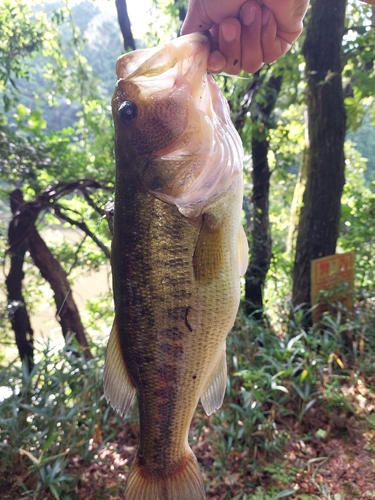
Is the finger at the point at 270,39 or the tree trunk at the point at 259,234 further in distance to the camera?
the tree trunk at the point at 259,234

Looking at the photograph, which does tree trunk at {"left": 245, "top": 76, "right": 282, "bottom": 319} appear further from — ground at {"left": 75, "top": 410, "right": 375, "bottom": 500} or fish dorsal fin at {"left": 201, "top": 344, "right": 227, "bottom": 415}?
fish dorsal fin at {"left": 201, "top": 344, "right": 227, "bottom": 415}

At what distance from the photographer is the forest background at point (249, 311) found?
2.65 meters

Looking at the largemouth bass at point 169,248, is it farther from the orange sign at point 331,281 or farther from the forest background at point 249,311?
the orange sign at point 331,281

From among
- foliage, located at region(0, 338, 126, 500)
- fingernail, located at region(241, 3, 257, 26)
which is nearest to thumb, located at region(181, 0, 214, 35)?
fingernail, located at region(241, 3, 257, 26)

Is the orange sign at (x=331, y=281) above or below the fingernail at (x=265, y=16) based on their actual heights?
below

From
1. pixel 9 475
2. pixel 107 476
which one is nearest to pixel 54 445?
pixel 9 475

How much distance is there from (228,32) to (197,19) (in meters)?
0.16

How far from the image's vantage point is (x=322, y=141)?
154 inches

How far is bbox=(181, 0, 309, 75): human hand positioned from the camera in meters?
1.29

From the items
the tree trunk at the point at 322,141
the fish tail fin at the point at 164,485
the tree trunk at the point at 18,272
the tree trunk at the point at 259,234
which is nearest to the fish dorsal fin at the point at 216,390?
the fish tail fin at the point at 164,485

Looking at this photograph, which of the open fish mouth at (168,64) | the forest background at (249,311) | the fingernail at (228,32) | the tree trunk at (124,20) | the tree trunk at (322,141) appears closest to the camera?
the open fish mouth at (168,64)

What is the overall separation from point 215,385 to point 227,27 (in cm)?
127

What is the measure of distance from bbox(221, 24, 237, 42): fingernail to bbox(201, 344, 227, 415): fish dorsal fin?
1111mm

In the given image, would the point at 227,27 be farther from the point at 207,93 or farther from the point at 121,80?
the point at 121,80
